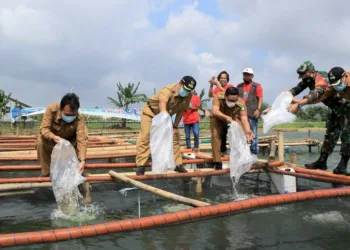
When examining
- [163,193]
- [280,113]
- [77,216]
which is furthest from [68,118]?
[280,113]

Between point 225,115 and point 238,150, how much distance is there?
1.69ft

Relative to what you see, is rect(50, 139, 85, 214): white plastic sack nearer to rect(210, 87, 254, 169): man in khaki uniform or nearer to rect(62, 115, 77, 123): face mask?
rect(62, 115, 77, 123): face mask

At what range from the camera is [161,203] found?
5438 millimetres

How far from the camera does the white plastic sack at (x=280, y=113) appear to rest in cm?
497

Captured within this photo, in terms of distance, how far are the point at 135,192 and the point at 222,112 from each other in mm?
1746

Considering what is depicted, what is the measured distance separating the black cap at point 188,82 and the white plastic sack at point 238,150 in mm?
776

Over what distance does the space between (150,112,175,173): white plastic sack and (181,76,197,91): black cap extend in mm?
451

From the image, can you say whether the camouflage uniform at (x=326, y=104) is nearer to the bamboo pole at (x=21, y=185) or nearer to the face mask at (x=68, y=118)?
the face mask at (x=68, y=118)

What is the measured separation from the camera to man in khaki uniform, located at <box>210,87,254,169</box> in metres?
5.20

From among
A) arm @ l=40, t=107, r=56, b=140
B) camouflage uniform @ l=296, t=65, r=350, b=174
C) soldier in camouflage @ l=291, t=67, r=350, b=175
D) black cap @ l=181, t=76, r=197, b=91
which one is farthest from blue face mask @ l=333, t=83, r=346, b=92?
arm @ l=40, t=107, r=56, b=140

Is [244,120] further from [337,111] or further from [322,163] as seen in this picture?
[322,163]

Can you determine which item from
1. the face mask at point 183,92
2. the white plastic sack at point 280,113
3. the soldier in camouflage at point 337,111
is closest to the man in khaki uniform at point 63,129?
the face mask at point 183,92

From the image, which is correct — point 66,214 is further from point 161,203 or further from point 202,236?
point 202,236

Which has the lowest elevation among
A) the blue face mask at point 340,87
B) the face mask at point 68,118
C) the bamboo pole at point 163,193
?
the bamboo pole at point 163,193
